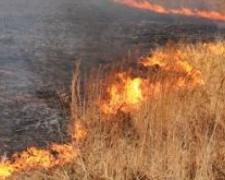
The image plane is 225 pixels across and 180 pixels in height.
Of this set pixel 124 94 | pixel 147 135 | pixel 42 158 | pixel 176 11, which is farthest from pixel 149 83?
pixel 176 11

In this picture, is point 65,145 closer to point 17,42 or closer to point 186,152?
point 186,152

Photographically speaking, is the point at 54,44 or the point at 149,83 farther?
the point at 54,44

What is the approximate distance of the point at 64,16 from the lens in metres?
15.4

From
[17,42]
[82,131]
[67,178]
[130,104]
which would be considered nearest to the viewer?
[67,178]

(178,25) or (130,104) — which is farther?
(178,25)

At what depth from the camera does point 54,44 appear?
11992 millimetres

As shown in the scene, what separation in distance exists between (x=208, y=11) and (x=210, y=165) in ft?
46.7

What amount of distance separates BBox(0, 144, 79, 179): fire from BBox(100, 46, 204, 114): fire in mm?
1168

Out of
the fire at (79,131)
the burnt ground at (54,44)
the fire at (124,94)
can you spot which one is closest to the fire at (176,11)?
the burnt ground at (54,44)

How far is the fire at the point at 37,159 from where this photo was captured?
259 inches

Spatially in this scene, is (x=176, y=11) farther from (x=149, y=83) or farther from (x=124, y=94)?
(x=149, y=83)

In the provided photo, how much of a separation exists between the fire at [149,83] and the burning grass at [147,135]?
2 centimetres

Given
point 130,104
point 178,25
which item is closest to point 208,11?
point 178,25

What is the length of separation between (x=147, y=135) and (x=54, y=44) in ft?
19.4
